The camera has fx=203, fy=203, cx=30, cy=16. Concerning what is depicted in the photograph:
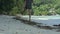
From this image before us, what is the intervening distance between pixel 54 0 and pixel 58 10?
149 cm

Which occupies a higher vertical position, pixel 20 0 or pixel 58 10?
pixel 20 0

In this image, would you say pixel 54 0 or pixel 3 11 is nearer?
pixel 3 11

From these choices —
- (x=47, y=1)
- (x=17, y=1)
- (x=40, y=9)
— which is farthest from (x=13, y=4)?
(x=47, y=1)

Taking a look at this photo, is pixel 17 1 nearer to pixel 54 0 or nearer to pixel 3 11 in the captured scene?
pixel 3 11

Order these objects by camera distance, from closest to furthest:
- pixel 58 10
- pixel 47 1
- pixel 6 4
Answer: pixel 6 4 → pixel 58 10 → pixel 47 1

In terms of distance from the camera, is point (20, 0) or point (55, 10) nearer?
point (20, 0)

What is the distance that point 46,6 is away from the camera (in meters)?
24.7

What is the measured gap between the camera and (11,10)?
19.8 m

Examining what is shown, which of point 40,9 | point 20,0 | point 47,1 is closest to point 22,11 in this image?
point 20,0

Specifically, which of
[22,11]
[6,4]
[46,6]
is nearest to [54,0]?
[46,6]

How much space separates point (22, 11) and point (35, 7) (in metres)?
4.83

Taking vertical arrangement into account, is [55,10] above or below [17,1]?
below

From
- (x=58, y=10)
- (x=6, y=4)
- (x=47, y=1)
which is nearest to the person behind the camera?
(x=6, y=4)

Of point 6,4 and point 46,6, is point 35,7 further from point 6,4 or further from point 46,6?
point 6,4
